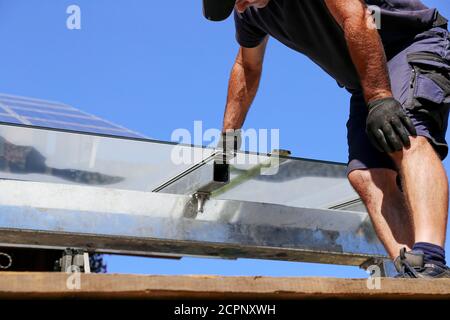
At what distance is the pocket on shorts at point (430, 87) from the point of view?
3.26 m

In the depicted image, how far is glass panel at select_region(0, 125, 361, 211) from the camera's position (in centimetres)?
404

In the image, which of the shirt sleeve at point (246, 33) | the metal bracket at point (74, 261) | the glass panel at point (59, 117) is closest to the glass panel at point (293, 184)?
the shirt sleeve at point (246, 33)

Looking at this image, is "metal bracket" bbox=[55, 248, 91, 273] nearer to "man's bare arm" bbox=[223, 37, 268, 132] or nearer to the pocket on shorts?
"man's bare arm" bbox=[223, 37, 268, 132]

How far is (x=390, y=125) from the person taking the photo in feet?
10.2

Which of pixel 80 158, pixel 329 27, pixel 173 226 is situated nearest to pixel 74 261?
pixel 173 226

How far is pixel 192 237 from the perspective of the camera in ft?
12.9

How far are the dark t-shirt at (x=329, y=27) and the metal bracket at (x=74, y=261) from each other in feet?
4.70

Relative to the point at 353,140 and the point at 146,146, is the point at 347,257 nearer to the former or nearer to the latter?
the point at 353,140

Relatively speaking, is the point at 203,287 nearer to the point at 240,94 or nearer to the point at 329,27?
the point at 329,27

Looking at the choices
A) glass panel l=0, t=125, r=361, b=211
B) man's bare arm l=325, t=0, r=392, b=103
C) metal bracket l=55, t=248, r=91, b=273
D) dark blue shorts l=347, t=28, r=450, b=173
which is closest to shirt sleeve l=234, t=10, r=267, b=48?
glass panel l=0, t=125, r=361, b=211
